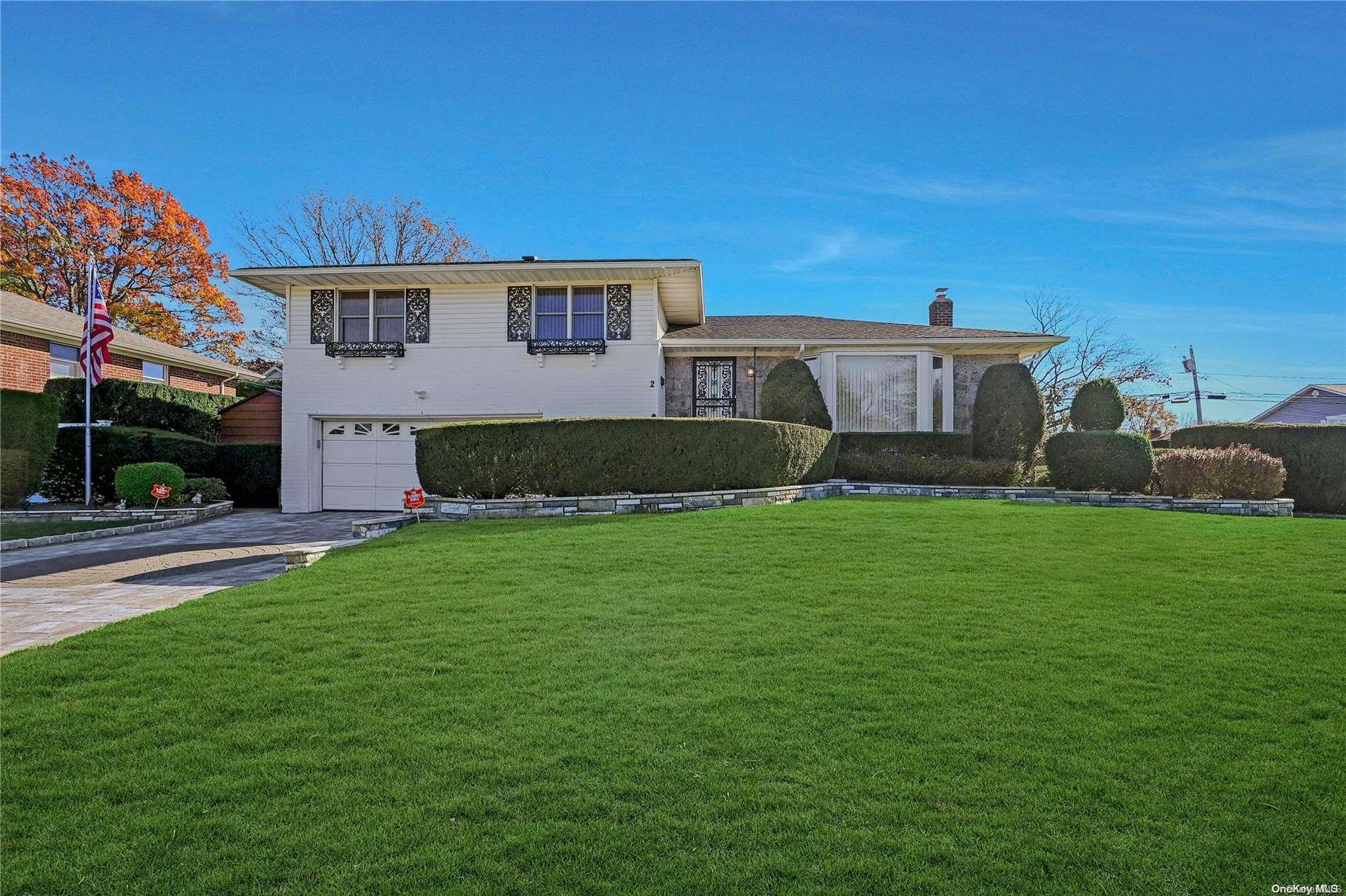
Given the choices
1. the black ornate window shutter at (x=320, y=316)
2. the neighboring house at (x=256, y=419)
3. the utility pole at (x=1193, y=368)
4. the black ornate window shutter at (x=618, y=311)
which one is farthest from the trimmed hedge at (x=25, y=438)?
the utility pole at (x=1193, y=368)

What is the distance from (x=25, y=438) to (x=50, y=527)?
387cm

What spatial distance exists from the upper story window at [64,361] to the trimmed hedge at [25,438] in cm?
478

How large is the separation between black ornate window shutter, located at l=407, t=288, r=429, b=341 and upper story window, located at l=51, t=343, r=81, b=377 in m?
11.2

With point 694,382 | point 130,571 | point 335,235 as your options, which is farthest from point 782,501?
point 335,235

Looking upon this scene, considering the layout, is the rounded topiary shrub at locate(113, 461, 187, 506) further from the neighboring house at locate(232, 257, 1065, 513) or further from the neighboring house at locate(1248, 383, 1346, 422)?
the neighboring house at locate(1248, 383, 1346, 422)

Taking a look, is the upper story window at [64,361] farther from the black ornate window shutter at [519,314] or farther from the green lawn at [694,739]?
the green lawn at [694,739]

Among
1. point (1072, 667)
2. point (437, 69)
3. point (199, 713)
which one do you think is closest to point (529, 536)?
point (199, 713)

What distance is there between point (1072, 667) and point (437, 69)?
13.0 m

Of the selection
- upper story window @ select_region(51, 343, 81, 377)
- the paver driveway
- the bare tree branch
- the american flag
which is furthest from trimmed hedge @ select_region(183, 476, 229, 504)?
the bare tree branch

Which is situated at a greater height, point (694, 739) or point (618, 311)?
point (618, 311)

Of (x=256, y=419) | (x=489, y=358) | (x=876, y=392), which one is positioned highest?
(x=489, y=358)

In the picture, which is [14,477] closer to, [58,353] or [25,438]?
[25,438]

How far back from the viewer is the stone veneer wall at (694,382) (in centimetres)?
1736

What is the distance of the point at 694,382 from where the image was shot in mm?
17641
